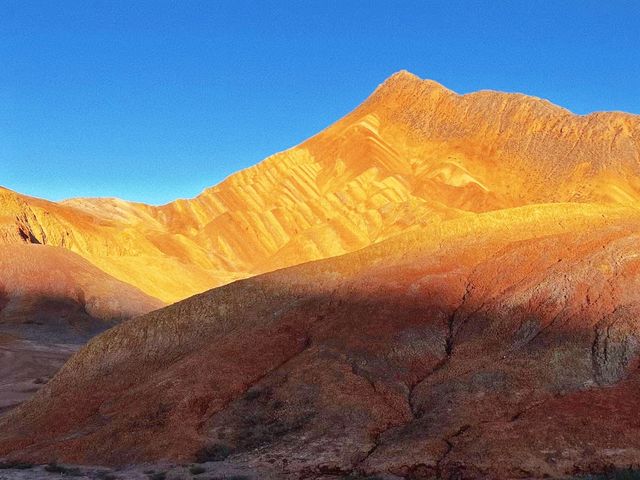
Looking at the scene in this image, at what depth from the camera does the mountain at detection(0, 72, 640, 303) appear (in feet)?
328

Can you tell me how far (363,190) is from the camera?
117438 millimetres

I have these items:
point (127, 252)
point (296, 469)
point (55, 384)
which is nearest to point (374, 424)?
point (296, 469)

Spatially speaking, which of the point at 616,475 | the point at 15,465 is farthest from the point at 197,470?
the point at 616,475

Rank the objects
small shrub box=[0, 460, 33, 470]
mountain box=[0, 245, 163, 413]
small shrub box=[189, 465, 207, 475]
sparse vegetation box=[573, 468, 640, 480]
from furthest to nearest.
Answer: mountain box=[0, 245, 163, 413] < small shrub box=[0, 460, 33, 470] < small shrub box=[189, 465, 207, 475] < sparse vegetation box=[573, 468, 640, 480]

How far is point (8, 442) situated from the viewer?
2383 cm

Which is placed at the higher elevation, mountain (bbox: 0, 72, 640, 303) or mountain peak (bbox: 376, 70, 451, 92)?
mountain peak (bbox: 376, 70, 451, 92)

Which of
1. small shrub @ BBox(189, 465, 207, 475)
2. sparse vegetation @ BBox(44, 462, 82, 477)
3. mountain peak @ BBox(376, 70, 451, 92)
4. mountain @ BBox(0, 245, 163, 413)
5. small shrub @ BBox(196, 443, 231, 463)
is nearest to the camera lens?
small shrub @ BBox(189, 465, 207, 475)

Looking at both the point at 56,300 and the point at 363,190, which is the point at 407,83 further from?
the point at 56,300

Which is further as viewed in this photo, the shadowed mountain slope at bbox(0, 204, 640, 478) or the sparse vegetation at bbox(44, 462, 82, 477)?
A: the sparse vegetation at bbox(44, 462, 82, 477)

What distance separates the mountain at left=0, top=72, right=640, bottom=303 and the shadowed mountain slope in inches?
2460

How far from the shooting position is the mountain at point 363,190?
9988cm

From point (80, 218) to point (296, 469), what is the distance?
97557 mm

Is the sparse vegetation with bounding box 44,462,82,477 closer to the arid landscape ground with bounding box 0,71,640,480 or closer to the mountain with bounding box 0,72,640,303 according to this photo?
the arid landscape ground with bounding box 0,71,640,480

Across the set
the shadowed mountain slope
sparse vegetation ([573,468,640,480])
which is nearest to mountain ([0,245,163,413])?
the shadowed mountain slope
